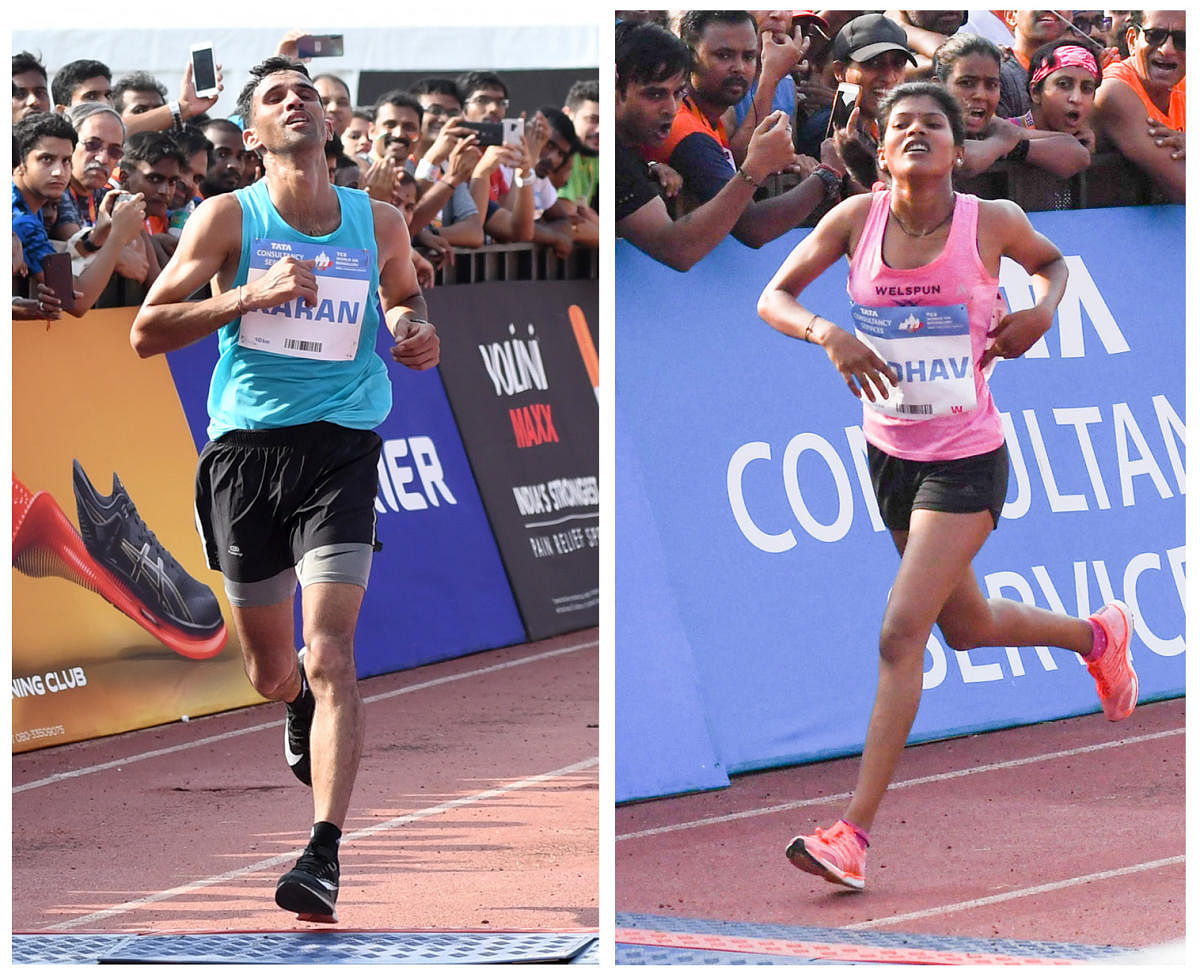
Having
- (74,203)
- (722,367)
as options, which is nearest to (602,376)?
(722,367)

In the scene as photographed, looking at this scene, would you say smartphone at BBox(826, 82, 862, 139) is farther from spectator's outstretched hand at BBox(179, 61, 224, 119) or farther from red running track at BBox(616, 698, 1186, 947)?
spectator's outstretched hand at BBox(179, 61, 224, 119)

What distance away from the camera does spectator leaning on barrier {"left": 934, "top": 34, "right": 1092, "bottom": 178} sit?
5.12 metres

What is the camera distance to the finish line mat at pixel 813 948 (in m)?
4.83

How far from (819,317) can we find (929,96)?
24.3 inches

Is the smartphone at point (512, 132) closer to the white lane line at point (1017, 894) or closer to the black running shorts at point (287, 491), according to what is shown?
the black running shorts at point (287, 491)

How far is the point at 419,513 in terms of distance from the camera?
10750 mm

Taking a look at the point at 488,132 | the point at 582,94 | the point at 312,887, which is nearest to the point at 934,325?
the point at 312,887

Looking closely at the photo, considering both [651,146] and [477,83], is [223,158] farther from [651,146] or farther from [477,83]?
[651,146]

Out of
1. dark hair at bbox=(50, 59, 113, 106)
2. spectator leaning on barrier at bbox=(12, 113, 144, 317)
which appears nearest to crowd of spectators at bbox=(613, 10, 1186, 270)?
spectator leaning on barrier at bbox=(12, 113, 144, 317)

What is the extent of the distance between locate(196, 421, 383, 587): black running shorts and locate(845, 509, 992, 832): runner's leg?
1444mm

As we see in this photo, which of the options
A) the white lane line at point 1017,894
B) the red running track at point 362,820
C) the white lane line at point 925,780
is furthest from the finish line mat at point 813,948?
the red running track at point 362,820

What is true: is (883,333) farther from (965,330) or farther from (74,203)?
(74,203)

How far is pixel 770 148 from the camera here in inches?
205

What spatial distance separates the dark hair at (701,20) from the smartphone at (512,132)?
602 cm
